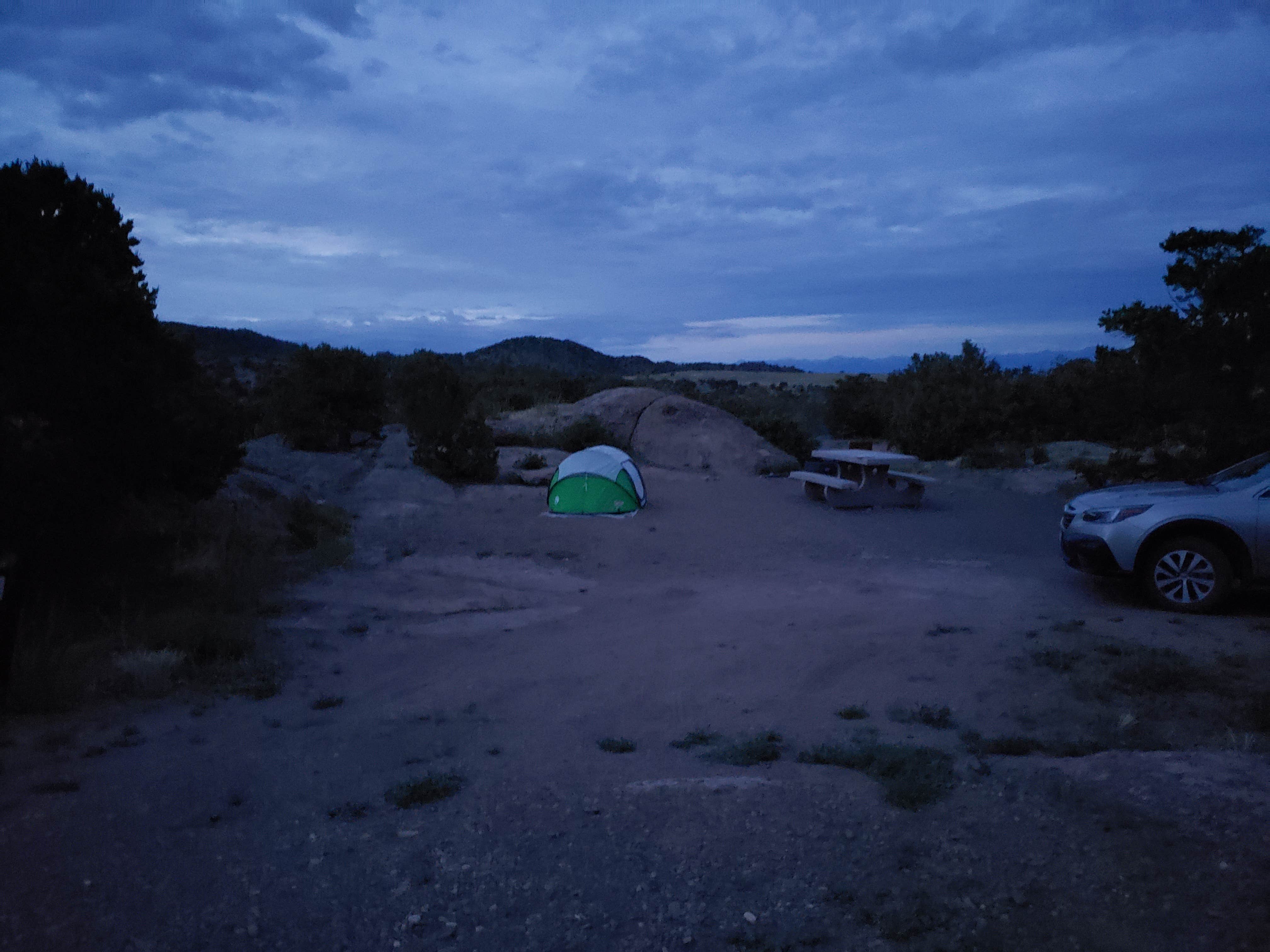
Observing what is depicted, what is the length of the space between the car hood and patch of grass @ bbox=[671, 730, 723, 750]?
533 centimetres

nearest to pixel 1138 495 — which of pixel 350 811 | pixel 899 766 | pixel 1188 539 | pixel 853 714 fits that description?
pixel 1188 539

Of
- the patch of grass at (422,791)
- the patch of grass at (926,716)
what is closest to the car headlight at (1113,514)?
the patch of grass at (926,716)

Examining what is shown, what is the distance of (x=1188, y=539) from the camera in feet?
25.1

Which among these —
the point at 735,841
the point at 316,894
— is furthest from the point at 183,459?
the point at 735,841

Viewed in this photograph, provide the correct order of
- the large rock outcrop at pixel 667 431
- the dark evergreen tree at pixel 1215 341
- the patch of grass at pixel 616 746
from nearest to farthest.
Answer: the patch of grass at pixel 616 746, the dark evergreen tree at pixel 1215 341, the large rock outcrop at pixel 667 431

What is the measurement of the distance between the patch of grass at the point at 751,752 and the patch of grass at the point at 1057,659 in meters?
2.41

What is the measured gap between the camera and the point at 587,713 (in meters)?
5.39

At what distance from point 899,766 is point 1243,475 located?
248 inches

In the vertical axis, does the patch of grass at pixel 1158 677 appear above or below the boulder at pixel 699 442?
below

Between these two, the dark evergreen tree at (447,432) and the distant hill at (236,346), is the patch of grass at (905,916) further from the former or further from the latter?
the distant hill at (236,346)

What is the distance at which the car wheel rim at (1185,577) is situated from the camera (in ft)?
24.8

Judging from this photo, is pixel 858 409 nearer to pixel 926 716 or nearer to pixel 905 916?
pixel 926 716

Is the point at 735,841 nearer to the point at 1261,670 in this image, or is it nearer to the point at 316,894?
the point at 316,894

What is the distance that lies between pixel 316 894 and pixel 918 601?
665 cm
